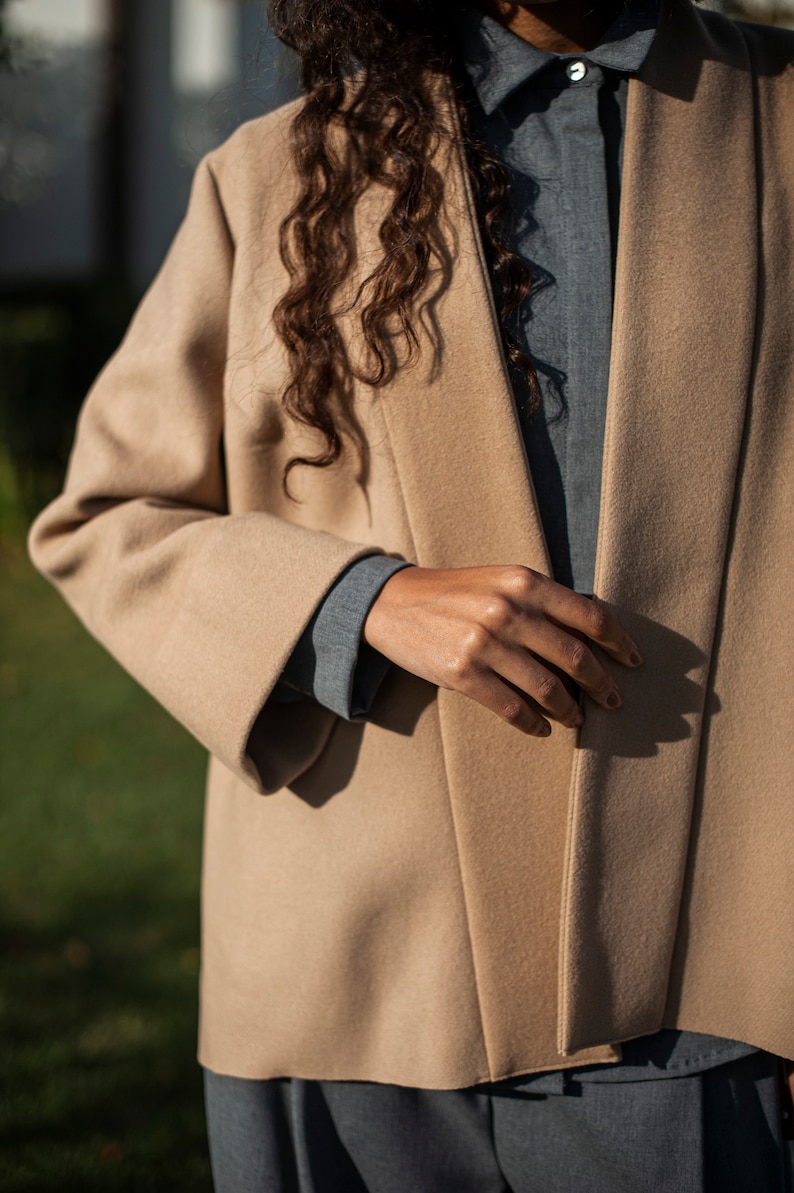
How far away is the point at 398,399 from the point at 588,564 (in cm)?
33

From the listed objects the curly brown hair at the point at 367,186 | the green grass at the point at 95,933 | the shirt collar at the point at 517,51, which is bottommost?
the green grass at the point at 95,933

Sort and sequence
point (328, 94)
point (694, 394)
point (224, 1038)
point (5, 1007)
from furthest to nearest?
point (5, 1007) → point (224, 1038) → point (328, 94) → point (694, 394)

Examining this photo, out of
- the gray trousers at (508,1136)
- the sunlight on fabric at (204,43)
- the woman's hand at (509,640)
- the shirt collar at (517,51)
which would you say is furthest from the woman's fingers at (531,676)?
the sunlight on fabric at (204,43)

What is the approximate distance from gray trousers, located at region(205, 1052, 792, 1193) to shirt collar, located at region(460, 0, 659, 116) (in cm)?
131

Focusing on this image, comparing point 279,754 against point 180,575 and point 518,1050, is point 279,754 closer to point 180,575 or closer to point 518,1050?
point 180,575

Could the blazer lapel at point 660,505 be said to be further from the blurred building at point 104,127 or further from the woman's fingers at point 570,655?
the blurred building at point 104,127

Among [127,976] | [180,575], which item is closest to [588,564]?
[180,575]

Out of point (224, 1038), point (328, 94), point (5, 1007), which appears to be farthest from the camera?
point (5, 1007)

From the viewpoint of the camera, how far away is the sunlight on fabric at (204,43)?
9734 mm

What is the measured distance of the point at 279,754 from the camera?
156 centimetres

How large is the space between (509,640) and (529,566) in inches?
5.7

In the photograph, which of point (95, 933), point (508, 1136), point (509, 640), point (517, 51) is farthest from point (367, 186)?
point (95, 933)

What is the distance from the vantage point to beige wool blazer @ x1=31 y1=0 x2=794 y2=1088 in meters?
1.41

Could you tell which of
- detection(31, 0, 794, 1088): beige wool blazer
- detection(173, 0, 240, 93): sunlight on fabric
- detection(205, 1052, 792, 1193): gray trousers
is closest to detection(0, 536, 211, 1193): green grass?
detection(205, 1052, 792, 1193): gray trousers
